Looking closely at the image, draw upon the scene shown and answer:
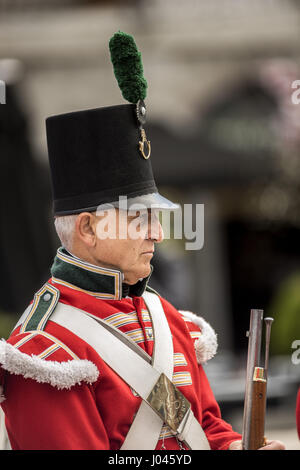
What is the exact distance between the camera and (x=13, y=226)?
17.6 feet

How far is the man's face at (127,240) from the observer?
7.15 feet

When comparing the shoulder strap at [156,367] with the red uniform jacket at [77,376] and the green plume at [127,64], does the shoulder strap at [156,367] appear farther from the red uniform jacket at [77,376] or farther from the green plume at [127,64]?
the green plume at [127,64]

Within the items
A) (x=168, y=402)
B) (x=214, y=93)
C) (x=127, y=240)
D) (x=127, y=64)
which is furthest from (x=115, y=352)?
(x=214, y=93)

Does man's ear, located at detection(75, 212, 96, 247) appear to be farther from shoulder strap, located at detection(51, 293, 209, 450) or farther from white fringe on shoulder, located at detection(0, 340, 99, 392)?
white fringe on shoulder, located at detection(0, 340, 99, 392)

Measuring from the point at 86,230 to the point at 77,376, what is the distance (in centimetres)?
43

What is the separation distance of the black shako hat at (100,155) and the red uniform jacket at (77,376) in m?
0.20

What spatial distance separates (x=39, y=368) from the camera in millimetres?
1955

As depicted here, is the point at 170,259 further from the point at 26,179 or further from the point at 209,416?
the point at 209,416

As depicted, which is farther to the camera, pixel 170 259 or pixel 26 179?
pixel 170 259

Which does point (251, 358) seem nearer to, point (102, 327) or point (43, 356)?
point (102, 327)

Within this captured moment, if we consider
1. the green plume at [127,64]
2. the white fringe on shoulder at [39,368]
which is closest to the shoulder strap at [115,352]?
the white fringe on shoulder at [39,368]
